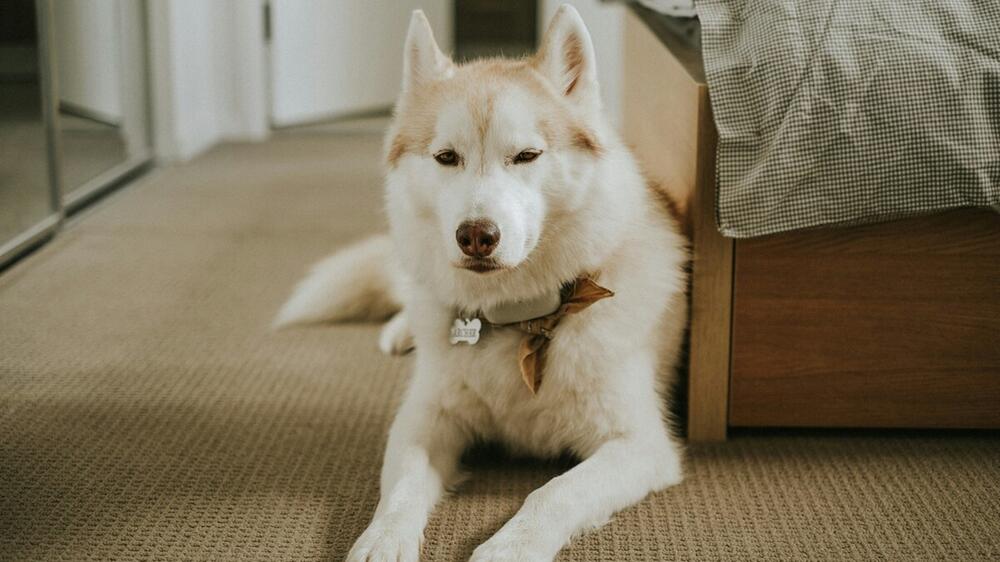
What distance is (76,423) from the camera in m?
1.83

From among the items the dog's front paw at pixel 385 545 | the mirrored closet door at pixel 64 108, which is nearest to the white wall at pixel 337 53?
the mirrored closet door at pixel 64 108

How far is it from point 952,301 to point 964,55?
41 centimetres

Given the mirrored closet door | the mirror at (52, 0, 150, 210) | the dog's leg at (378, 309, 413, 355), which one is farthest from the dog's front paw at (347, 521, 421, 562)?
the mirror at (52, 0, 150, 210)

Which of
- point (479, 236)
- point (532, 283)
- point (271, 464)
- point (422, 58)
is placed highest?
point (422, 58)

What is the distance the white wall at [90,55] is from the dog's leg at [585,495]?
272 cm

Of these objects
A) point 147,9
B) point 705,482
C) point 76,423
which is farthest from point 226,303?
point 147,9

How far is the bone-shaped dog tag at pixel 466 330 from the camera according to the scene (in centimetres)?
162

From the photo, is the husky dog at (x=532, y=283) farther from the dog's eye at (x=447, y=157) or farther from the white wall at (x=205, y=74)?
the white wall at (x=205, y=74)

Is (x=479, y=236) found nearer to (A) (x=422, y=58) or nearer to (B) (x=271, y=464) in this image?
(A) (x=422, y=58)

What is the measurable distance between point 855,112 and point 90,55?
10.7ft

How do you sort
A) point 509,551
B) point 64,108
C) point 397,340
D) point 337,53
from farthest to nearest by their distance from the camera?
point 337,53
point 64,108
point 397,340
point 509,551

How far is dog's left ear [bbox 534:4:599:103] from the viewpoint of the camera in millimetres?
Answer: 1533

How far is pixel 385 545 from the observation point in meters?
1.32

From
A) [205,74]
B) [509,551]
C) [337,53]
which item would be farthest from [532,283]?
[337,53]
